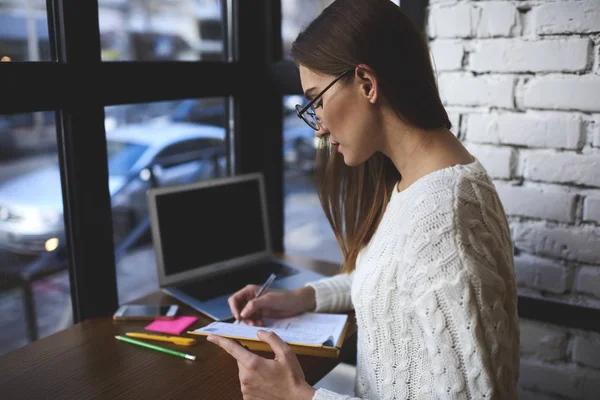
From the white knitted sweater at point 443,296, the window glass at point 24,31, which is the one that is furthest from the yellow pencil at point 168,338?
the window glass at point 24,31

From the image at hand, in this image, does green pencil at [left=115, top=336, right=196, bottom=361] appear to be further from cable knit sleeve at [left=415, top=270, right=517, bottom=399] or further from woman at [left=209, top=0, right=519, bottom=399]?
cable knit sleeve at [left=415, top=270, right=517, bottom=399]

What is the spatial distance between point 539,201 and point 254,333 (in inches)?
29.9

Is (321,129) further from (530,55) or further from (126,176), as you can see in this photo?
(126,176)

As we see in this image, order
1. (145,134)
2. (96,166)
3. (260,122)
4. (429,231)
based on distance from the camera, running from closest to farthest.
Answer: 1. (429,231)
2. (96,166)
3. (145,134)
4. (260,122)

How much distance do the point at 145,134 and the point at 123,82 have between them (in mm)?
408

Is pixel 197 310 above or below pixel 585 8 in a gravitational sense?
below

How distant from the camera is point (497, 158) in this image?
1369 millimetres

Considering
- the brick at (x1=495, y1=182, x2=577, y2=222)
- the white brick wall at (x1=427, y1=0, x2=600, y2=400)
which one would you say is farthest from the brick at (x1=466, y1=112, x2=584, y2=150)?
the brick at (x1=495, y1=182, x2=577, y2=222)

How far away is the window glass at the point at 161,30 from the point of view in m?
1.36

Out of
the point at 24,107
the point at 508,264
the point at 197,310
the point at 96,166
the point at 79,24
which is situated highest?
the point at 79,24

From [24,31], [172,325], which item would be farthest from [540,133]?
[24,31]

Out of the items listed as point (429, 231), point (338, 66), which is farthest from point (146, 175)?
point (429, 231)

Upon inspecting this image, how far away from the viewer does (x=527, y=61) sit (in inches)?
50.6

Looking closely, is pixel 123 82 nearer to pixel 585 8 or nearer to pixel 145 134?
pixel 145 134
